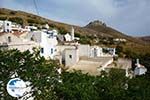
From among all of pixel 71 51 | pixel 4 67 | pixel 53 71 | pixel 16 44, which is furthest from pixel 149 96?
pixel 71 51

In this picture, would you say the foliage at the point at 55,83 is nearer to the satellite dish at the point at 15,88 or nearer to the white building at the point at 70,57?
the satellite dish at the point at 15,88

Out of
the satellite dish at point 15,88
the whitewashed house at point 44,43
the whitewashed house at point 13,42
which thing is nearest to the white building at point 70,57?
the whitewashed house at point 44,43

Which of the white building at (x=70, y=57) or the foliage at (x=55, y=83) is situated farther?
the white building at (x=70, y=57)

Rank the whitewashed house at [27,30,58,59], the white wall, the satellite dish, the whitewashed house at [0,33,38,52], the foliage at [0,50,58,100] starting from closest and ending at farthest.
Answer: the satellite dish, the foliage at [0,50,58,100], the whitewashed house at [0,33,38,52], the whitewashed house at [27,30,58,59], the white wall

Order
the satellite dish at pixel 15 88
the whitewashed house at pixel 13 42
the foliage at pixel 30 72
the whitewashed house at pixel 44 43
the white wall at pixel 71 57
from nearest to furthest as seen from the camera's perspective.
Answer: the satellite dish at pixel 15 88 → the foliage at pixel 30 72 → the whitewashed house at pixel 13 42 → the whitewashed house at pixel 44 43 → the white wall at pixel 71 57

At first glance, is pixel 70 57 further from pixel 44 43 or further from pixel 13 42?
pixel 13 42

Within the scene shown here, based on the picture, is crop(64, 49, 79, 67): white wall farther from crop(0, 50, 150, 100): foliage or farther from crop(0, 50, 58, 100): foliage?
crop(0, 50, 58, 100): foliage

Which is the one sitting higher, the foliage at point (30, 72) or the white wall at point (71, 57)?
the foliage at point (30, 72)

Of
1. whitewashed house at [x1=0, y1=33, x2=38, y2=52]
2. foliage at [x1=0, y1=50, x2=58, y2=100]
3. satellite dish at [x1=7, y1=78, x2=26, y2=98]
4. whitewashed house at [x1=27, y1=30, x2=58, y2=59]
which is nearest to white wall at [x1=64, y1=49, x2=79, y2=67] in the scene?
whitewashed house at [x1=27, y1=30, x2=58, y2=59]

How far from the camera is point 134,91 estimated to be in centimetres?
3047

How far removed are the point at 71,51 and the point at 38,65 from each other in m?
27.6

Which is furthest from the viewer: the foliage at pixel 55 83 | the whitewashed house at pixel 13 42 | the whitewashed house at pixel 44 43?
the whitewashed house at pixel 44 43

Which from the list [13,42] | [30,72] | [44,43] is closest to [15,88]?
[30,72]

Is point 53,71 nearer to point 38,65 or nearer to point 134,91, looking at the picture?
point 38,65
